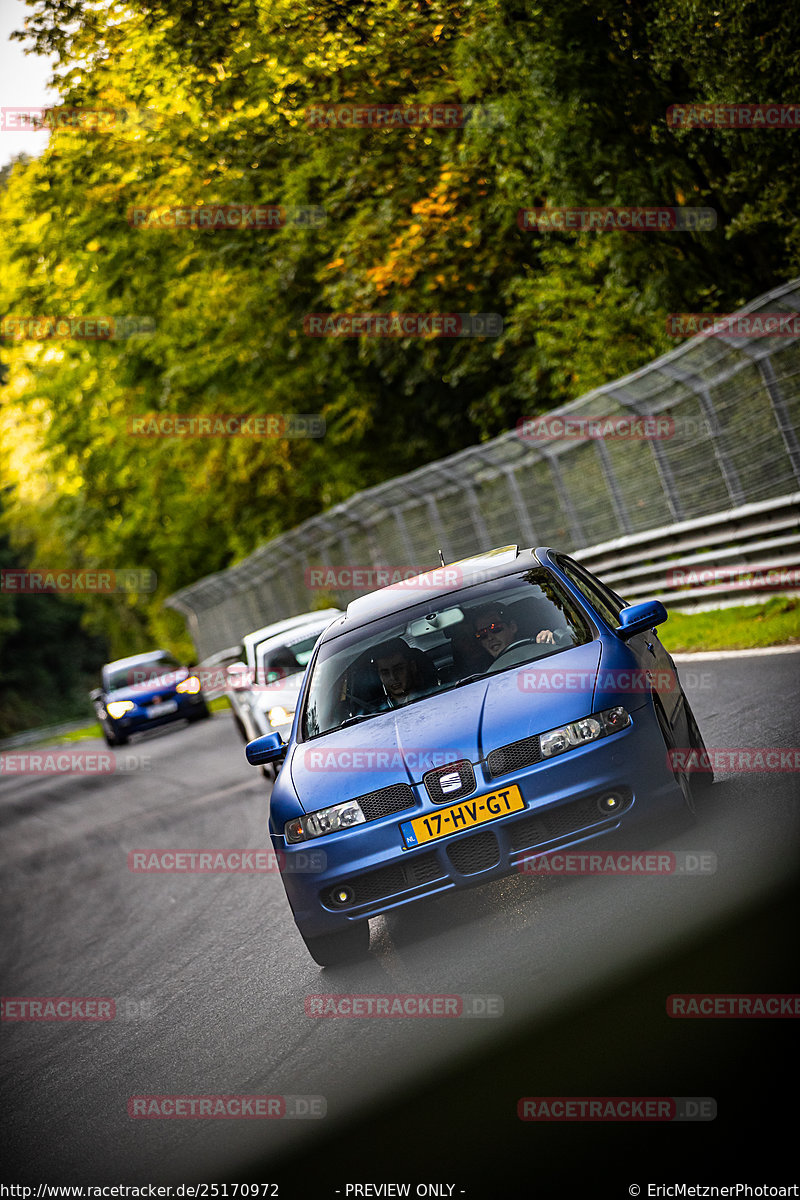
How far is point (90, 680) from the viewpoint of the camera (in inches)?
3590

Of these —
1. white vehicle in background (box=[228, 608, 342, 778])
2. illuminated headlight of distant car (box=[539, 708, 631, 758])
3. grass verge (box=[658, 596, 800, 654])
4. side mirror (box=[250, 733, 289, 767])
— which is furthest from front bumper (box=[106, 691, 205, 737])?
illuminated headlight of distant car (box=[539, 708, 631, 758])

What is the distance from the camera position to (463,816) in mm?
5711

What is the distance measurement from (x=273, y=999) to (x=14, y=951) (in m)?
4.57

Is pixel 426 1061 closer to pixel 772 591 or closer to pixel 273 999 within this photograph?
pixel 273 999

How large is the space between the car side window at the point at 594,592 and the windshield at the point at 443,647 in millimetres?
218

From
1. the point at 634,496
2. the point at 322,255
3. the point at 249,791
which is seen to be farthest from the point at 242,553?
the point at 249,791

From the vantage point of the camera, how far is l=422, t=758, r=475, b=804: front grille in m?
5.74

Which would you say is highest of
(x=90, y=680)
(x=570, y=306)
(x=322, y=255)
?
(x=322, y=255)

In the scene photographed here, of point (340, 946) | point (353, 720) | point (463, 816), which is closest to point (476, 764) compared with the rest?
point (463, 816)

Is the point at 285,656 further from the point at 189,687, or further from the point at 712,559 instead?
the point at 189,687

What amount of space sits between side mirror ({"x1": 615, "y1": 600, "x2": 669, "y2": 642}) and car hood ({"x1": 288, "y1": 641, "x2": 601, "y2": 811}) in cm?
21

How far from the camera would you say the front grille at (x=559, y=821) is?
571 cm

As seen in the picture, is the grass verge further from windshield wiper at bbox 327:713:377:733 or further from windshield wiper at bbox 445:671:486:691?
windshield wiper at bbox 327:713:377:733

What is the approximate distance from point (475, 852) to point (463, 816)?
16cm
